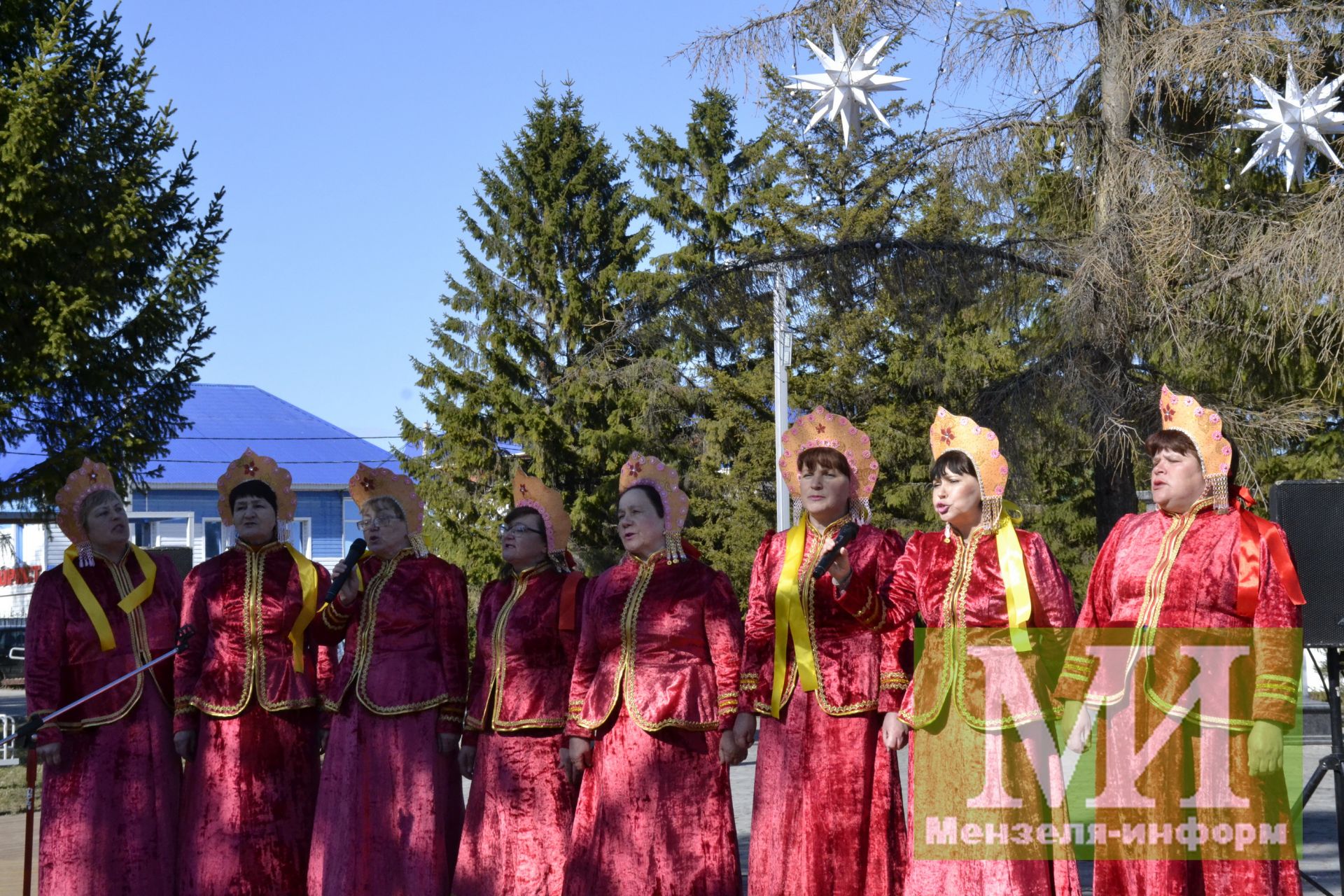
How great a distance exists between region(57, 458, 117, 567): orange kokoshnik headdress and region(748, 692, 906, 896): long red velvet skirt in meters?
3.16

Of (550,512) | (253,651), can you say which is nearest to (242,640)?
(253,651)

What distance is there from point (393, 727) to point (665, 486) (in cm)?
147

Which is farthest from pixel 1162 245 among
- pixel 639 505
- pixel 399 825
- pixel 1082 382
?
pixel 399 825

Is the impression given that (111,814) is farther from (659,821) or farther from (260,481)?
(659,821)

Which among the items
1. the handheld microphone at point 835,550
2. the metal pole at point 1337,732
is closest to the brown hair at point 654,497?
the handheld microphone at point 835,550

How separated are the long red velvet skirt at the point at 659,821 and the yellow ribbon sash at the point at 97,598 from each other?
2207 millimetres

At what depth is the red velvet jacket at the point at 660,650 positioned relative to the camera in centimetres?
552

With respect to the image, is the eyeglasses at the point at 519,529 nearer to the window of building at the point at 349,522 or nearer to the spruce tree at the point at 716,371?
the spruce tree at the point at 716,371

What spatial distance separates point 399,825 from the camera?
5988 millimetres

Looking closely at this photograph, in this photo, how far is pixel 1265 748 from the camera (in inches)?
173

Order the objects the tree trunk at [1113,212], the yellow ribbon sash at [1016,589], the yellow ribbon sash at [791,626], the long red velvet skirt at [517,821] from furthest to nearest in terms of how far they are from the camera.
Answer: the tree trunk at [1113,212], the long red velvet skirt at [517,821], the yellow ribbon sash at [791,626], the yellow ribbon sash at [1016,589]

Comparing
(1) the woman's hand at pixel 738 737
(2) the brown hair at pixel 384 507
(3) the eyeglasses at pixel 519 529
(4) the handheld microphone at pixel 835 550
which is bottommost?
(1) the woman's hand at pixel 738 737

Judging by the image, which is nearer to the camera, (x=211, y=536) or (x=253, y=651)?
(x=253, y=651)

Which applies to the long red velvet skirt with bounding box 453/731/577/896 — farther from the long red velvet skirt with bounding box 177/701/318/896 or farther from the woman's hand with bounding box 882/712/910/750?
the woman's hand with bounding box 882/712/910/750
